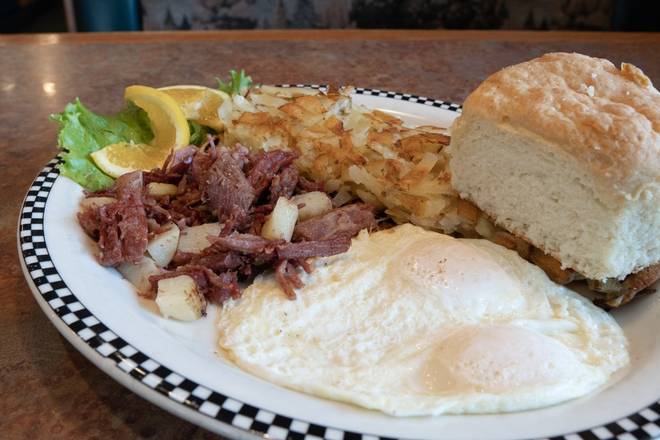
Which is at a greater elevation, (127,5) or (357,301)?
(127,5)

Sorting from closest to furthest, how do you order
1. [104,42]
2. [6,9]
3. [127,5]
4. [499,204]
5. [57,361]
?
1. [57,361]
2. [499,204]
3. [104,42]
4. [127,5]
5. [6,9]

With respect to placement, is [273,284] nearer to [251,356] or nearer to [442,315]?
[251,356]

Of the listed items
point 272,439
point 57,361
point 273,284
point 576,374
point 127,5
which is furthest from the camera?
point 127,5

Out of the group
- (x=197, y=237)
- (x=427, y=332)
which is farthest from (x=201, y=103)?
(x=427, y=332)

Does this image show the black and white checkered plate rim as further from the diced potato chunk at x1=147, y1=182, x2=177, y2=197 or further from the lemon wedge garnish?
the lemon wedge garnish

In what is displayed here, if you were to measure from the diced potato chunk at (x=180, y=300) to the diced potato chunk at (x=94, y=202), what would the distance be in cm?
58

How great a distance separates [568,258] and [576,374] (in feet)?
1.85

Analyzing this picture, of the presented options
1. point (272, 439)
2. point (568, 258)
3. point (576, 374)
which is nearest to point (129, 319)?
point (272, 439)

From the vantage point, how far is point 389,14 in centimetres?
626

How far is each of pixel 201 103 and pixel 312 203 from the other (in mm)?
1050

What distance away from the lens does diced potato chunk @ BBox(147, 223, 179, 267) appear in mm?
2350

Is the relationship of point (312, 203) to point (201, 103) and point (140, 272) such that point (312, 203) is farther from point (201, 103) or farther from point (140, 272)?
point (201, 103)

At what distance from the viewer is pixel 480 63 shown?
16.0ft

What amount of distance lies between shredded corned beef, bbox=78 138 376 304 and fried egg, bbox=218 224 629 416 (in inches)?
3.1
